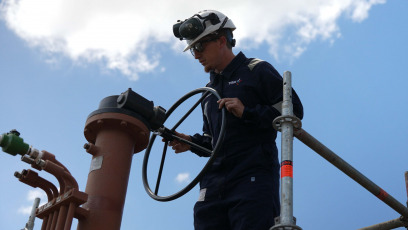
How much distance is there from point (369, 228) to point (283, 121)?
2.10 metres

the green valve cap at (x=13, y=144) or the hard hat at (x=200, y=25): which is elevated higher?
the hard hat at (x=200, y=25)

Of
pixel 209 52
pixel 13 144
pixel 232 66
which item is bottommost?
pixel 13 144

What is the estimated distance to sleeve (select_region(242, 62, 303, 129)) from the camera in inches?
116

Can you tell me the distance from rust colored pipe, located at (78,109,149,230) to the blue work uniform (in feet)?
1.63

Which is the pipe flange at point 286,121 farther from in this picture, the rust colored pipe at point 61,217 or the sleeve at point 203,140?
the rust colored pipe at point 61,217

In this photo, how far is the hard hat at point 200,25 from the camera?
334cm

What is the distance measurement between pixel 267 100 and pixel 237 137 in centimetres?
32

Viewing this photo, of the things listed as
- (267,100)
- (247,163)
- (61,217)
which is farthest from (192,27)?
(61,217)

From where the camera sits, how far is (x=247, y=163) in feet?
9.68

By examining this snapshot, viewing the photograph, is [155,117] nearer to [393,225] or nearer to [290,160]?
[290,160]

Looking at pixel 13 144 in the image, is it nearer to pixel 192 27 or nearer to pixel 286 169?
pixel 192 27

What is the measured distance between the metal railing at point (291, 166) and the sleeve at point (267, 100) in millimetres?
166

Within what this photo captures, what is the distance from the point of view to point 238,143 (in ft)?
10.1

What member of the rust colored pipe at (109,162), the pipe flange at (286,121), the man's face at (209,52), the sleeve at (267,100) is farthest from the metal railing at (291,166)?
the rust colored pipe at (109,162)
